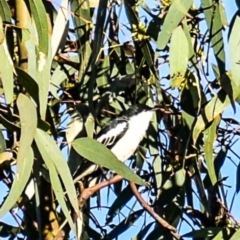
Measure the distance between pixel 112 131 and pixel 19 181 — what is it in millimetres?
1209

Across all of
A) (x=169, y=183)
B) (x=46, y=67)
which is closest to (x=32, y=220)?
(x=169, y=183)

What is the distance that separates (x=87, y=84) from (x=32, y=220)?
0.44 metres

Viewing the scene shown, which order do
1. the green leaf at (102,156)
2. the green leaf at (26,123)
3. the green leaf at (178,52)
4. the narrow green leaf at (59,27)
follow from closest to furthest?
the green leaf at (26,123) < the green leaf at (102,156) < the green leaf at (178,52) < the narrow green leaf at (59,27)

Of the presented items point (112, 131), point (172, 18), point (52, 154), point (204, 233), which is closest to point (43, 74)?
point (52, 154)

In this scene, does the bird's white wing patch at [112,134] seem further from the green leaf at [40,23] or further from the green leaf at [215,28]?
the green leaf at [40,23]

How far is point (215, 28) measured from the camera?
2.44 m

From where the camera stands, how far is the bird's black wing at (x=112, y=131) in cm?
305

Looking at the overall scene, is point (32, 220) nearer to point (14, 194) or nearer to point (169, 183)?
point (169, 183)

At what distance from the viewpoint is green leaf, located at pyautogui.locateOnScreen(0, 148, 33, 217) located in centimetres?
206

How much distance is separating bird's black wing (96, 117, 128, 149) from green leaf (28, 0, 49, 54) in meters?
0.79

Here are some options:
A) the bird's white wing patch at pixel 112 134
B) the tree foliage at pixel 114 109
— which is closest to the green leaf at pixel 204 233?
the tree foliage at pixel 114 109

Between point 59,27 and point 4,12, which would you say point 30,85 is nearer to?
point 4,12

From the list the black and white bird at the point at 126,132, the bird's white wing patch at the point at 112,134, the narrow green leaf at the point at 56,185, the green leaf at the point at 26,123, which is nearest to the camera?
the green leaf at the point at 26,123

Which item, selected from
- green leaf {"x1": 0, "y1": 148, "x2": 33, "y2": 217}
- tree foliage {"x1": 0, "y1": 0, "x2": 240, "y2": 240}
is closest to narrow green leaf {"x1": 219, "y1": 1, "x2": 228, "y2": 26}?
tree foliage {"x1": 0, "y1": 0, "x2": 240, "y2": 240}
